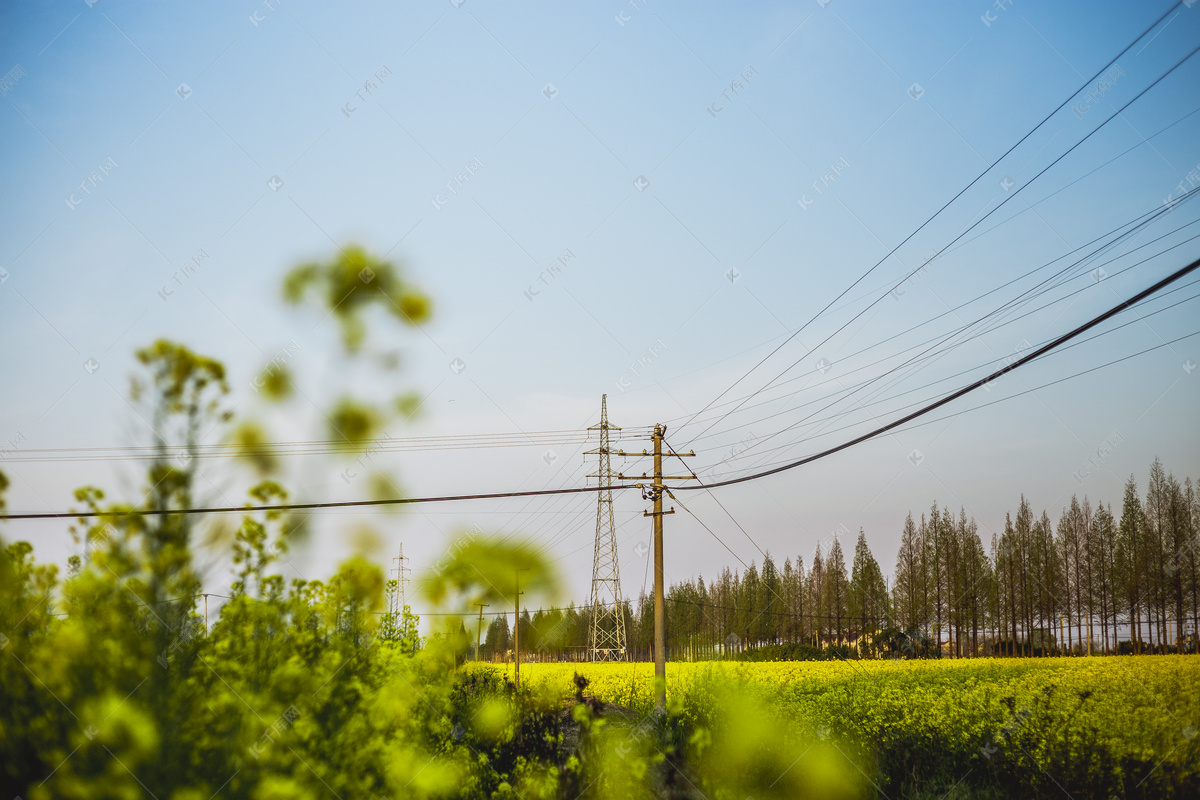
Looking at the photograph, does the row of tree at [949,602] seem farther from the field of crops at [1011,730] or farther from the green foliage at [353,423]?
the green foliage at [353,423]

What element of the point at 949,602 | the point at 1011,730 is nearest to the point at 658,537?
the point at 1011,730

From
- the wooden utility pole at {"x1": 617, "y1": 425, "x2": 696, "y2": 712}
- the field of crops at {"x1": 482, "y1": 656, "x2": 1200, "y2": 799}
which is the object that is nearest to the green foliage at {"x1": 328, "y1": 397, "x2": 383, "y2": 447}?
the field of crops at {"x1": 482, "y1": 656, "x2": 1200, "y2": 799}

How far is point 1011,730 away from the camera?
33.8 ft

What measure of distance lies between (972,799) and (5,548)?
11.6m

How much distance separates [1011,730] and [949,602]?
48.1m

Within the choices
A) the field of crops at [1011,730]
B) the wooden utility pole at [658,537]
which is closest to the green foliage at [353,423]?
the field of crops at [1011,730]

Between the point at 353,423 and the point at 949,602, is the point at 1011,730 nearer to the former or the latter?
the point at 353,423

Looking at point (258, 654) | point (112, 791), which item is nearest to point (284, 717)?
point (258, 654)

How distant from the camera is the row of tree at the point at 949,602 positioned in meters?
32.6

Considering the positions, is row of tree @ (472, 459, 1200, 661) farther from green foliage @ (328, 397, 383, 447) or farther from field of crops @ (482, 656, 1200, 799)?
green foliage @ (328, 397, 383, 447)

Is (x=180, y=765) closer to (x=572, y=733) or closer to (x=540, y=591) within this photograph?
(x=572, y=733)

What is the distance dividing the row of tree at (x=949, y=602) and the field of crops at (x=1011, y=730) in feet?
31.7

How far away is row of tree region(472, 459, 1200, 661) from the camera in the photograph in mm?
32625

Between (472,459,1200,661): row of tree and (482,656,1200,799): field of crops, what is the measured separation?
965 centimetres
